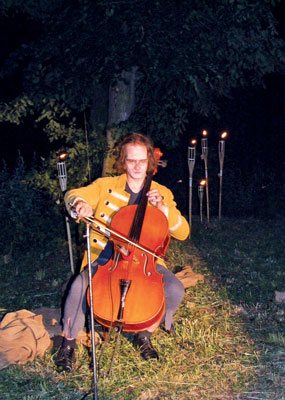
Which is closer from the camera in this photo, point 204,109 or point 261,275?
point 261,275

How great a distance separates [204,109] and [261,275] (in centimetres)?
260

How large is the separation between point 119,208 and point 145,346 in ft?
3.41

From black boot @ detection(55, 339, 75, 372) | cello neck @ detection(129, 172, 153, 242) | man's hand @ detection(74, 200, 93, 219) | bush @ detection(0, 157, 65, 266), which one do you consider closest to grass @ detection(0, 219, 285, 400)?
black boot @ detection(55, 339, 75, 372)

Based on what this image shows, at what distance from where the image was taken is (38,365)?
3.76m

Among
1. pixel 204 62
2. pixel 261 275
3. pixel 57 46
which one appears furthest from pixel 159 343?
pixel 57 46

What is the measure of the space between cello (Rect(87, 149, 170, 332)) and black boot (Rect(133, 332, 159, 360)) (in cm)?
42

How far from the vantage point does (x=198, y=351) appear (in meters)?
3.95

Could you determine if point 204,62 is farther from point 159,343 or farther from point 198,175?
point 198,175

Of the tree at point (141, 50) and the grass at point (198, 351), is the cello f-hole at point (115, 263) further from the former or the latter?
the tree at point (141, 50)

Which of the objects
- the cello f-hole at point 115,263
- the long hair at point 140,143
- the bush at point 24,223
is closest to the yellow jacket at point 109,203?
the long hair at point 140,143

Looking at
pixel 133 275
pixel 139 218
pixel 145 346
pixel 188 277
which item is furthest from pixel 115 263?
pixel 188 277

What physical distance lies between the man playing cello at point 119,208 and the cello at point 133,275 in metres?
0.18

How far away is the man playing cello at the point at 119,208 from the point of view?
371 cm

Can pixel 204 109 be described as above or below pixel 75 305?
above
